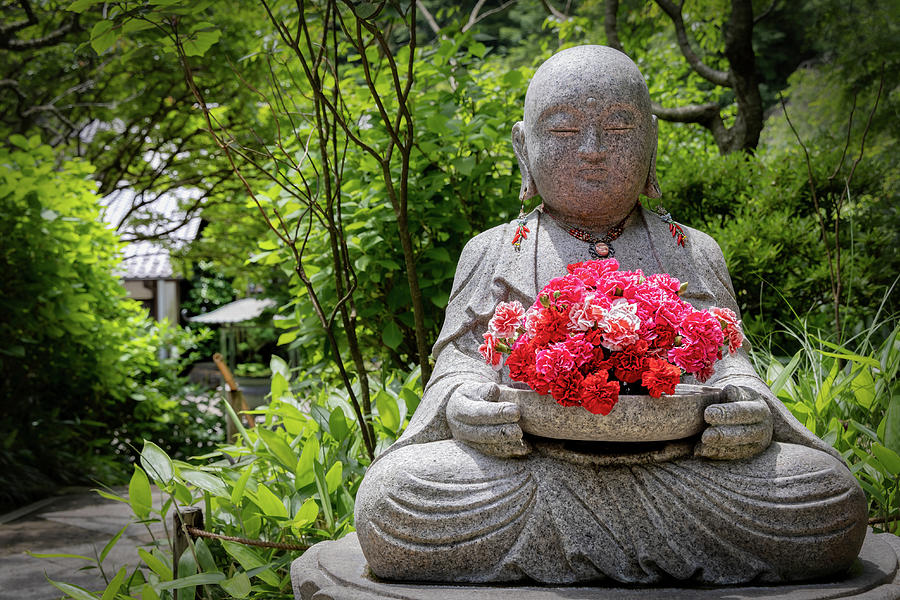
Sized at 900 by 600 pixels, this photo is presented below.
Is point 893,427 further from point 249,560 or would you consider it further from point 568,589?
point 249,560

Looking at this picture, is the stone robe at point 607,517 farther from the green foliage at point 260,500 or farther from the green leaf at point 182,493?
the green leaf at point 182,493

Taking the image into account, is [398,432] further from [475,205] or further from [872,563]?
[872,563]

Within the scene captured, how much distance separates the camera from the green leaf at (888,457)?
121 inches

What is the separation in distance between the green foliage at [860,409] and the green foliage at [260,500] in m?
1.73

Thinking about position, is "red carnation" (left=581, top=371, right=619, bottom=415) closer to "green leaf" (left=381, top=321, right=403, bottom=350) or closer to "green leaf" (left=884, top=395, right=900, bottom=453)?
"green leaf" (left=884, top=395, right=900, bottom=453)

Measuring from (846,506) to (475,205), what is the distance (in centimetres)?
278

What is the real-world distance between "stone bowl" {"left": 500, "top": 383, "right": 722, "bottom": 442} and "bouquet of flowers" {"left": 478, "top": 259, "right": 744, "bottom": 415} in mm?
55

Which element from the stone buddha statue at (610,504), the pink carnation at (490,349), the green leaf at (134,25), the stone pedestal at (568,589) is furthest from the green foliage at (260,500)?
the green leaf at (134,25)

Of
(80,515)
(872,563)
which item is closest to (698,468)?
(872,563)

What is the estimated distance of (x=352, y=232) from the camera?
4.73 metres

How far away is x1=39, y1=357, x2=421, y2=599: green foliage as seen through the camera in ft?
9.80

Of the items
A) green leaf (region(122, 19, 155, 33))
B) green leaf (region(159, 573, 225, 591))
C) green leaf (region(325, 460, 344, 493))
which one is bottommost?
green leaf (region(159, 573, 225, 591))

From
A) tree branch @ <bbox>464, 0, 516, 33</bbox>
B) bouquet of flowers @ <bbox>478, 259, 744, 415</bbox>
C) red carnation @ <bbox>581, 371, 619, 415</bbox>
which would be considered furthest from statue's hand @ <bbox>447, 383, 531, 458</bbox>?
tree branch @ <bbox>464, 0, 516, 33</bbox>

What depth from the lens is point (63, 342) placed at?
6871mm
